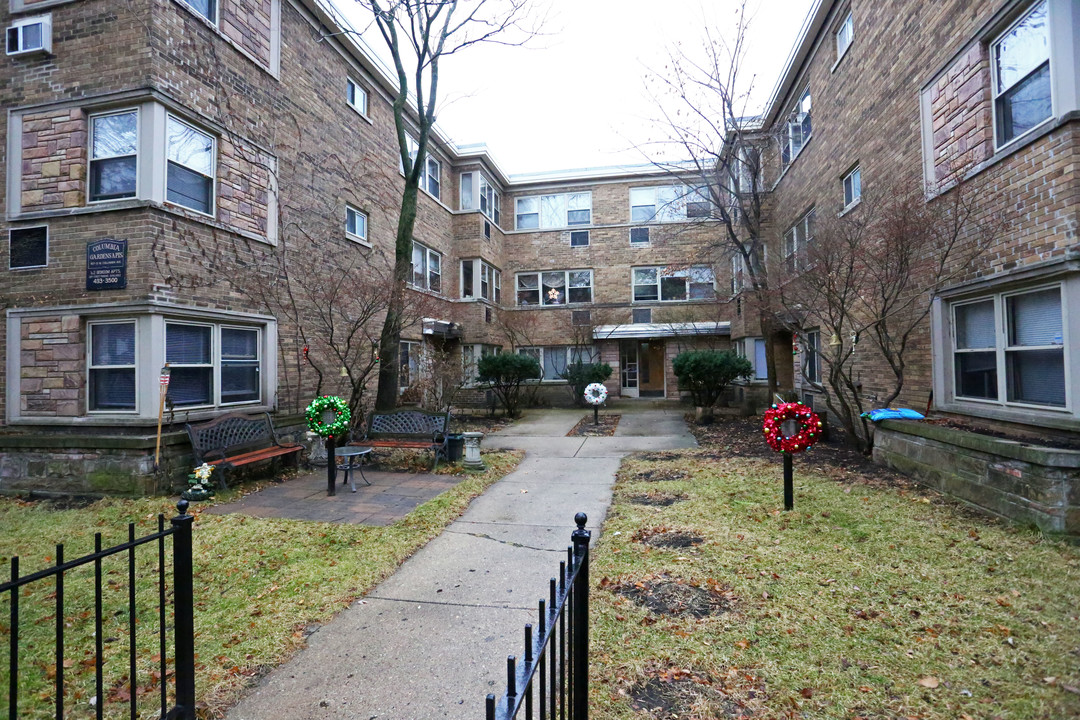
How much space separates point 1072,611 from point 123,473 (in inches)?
381

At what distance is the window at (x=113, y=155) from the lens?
24.8 ft

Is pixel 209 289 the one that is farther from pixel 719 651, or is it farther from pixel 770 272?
pixel 770 272

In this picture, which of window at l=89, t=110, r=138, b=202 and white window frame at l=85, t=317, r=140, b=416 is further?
window at l=89, t=110, r=138, b=202

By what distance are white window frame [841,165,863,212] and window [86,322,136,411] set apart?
40.5ft

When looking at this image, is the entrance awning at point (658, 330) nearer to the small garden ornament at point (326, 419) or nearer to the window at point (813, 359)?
the window at point (813, 359)

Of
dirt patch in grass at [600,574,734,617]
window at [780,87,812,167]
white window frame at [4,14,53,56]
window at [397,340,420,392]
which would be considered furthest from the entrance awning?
dirt patch in grass at [600,574,734,617]

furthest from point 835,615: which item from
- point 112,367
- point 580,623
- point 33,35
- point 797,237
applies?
point 797,237

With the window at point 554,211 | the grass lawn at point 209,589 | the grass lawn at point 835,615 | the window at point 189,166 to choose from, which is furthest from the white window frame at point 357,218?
the window at point 554,211

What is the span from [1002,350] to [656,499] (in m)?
4.49

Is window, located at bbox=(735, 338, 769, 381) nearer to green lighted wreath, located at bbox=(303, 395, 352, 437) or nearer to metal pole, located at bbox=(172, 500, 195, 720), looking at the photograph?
green lighted wreath, located at bbox=(303, 395, 352, 437)

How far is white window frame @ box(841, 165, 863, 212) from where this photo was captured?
33.7ft

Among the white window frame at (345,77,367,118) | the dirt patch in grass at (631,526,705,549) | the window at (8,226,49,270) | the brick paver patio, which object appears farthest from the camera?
the white window frame at (345,77,367,118)

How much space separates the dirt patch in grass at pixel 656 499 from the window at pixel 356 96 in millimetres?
11374

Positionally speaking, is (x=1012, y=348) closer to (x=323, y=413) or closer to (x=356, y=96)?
(x=323, y=413)
